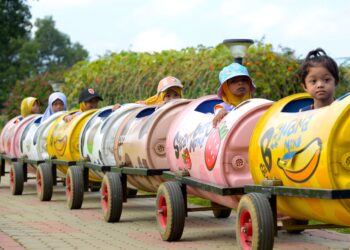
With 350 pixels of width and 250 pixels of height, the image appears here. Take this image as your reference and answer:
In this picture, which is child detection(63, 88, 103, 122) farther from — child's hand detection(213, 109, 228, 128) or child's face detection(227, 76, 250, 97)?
child's hand detection(213, 109, 228, 128)

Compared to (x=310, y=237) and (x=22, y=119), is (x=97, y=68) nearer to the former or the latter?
(x=22, y=119)

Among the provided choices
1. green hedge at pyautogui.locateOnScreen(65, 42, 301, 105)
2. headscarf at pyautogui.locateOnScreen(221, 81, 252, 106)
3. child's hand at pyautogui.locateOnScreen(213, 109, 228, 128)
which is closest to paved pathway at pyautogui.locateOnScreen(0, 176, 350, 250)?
child's hand at pyautogui.locateOnScreen(213, 109, 228, 128)

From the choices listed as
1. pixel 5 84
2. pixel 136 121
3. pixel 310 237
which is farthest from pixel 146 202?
pixel 5 84

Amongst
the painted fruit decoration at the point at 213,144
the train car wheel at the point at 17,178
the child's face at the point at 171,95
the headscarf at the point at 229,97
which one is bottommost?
the train car wheel at the point at 17,178

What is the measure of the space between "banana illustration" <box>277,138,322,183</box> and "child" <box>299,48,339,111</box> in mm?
595

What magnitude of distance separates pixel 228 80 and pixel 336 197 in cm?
298

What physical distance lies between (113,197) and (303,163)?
13.3 feet

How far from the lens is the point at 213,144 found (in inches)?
288

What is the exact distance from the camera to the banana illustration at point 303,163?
5613 mm

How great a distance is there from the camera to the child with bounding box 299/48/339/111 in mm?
6242

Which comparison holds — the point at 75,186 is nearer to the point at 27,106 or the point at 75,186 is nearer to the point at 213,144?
the point at 213,144

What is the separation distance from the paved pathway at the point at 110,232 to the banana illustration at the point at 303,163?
6.11 feet

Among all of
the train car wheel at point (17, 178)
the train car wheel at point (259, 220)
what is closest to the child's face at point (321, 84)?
the train car wheel at point (259, 220)

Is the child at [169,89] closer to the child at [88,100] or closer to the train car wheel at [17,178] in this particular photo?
the child at [88,100]
